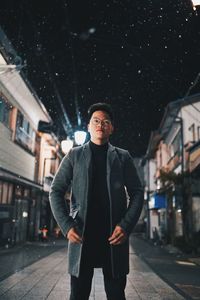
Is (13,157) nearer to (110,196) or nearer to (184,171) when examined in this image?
(184,171)

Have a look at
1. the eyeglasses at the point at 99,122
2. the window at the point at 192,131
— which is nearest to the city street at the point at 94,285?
the eyeglasses at the point at 99,122

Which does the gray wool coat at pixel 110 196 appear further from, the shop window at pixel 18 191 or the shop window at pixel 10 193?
the shop window at pixel 18 191

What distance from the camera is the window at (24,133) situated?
20.2 meters

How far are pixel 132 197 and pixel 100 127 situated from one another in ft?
2.34

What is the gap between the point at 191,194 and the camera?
19.6m

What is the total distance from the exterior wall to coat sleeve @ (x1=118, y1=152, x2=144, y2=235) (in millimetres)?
15361

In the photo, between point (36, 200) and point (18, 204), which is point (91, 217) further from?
point (36, 200)

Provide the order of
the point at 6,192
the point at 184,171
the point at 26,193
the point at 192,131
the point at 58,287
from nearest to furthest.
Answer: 1. the point at 58,287
2. the point at 6,192
3. the point at 184,171
4. the point at 192,131
5. the point at 26,193

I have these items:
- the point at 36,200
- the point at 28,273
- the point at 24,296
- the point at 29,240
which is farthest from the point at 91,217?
the point at 36,200

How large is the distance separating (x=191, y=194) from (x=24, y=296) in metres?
15.3

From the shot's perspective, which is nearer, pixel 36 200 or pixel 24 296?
pixel 24 296

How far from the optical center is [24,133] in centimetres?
2177

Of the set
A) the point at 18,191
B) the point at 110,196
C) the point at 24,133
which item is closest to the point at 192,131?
the point at 24,133

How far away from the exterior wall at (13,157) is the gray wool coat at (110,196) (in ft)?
50.0
